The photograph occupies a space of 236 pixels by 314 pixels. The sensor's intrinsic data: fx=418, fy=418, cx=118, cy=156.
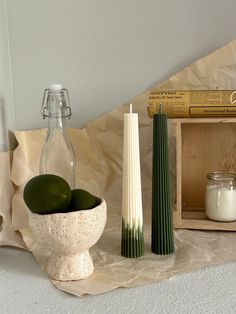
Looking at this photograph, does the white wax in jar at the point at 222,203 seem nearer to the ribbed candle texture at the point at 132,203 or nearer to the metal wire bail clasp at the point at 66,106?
the ribbed candle texture at the point at 132,203

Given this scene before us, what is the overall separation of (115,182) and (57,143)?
0.14 meters

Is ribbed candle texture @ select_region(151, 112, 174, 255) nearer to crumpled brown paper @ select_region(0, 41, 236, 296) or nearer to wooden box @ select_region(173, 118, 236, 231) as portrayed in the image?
crumpled brown paper @ select_region(0, 41, 236, 296)

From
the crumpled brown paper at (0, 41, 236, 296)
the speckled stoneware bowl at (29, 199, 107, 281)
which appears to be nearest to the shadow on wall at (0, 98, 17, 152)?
the crumpled brown paper at (0, 41, 236, 296)

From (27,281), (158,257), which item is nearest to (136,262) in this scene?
(158,257)

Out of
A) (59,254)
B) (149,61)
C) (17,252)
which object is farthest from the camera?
(149,61)

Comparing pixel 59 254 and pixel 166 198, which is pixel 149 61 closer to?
pixel 166 198

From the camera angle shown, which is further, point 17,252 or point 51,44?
point 51,44

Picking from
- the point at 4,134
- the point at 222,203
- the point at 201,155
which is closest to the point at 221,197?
the point at 222,203

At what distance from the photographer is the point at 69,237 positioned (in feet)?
1.74

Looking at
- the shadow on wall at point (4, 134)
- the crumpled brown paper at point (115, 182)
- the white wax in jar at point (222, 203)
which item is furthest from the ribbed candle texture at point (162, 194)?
the shadow on wall at point (4, 134)

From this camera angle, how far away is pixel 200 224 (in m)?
0.72

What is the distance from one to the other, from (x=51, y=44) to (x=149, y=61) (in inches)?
7.6

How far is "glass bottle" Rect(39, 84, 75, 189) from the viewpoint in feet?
2.42

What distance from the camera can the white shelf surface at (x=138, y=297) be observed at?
0.49 metres
